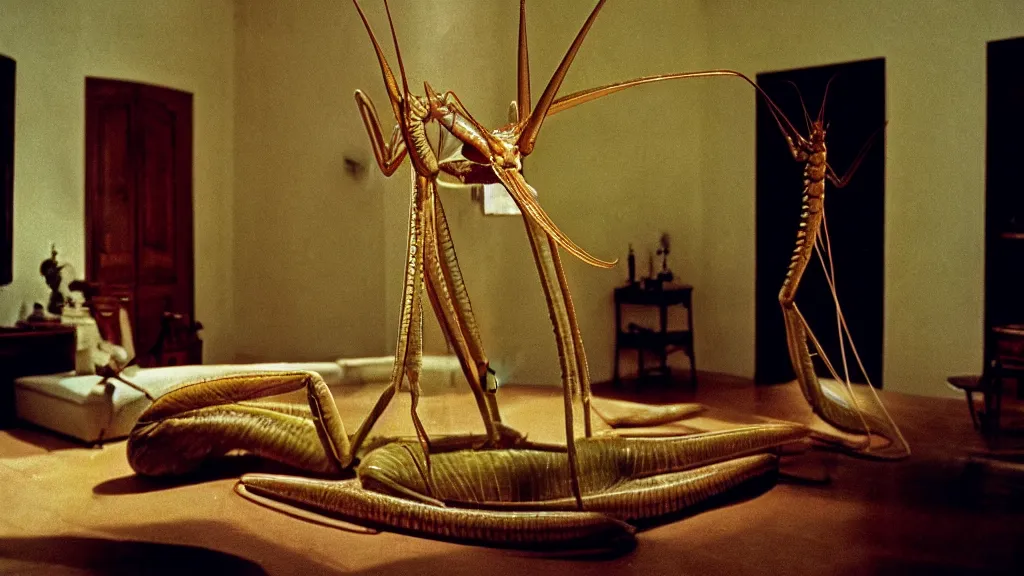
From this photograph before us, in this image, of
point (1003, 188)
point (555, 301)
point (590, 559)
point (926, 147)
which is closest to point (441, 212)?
point (555, 301)

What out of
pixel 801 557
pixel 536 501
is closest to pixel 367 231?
pixel 536 501

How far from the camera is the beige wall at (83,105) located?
15.3 ft

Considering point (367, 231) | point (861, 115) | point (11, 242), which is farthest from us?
point (861, 115)

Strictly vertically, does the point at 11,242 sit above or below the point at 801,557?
above

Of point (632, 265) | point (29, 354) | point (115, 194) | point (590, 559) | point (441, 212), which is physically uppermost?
point (115, 194)

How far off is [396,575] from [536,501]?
0.65m

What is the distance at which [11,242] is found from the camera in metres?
4.53

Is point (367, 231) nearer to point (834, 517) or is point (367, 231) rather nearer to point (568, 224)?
point (568, 224)

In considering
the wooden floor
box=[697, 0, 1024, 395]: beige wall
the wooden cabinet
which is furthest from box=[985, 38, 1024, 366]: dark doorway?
the wooden cabinet

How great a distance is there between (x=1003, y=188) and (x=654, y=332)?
2.37 meters

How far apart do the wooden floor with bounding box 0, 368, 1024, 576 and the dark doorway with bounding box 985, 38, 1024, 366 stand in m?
1.72

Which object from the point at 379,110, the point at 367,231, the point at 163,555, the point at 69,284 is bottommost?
the point at 163,555

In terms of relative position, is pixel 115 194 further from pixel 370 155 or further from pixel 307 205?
pixel 370 155

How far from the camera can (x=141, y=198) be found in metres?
5.38
